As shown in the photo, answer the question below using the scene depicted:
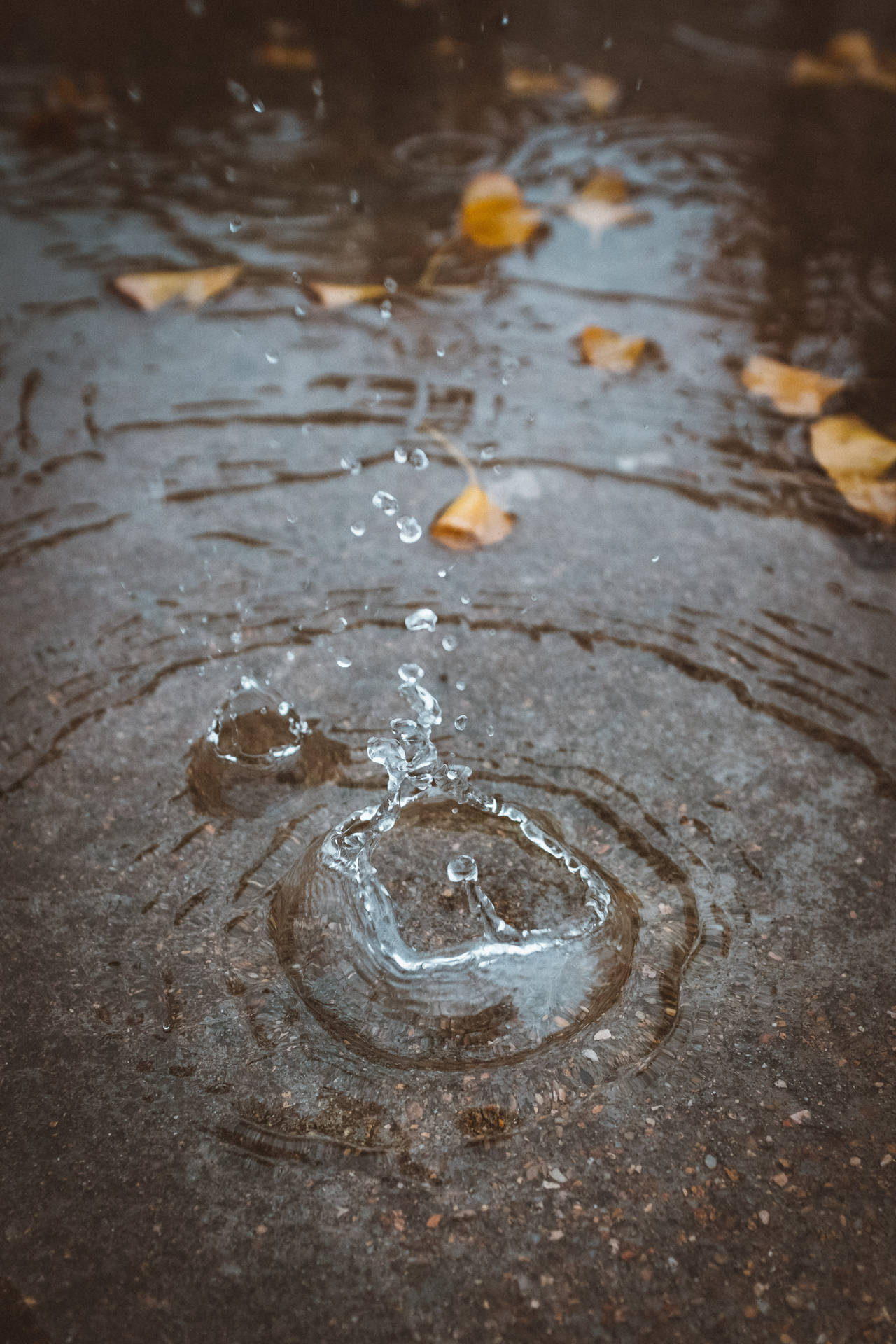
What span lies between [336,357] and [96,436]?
53cm

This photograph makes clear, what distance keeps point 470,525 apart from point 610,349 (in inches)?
26.8

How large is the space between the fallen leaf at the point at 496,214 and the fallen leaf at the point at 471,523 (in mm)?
1034

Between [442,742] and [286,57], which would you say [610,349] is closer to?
[442,742]

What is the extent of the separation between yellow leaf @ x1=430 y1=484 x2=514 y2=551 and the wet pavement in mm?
38

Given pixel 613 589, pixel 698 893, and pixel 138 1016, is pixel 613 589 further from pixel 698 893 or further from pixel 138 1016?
pixel 138 1016

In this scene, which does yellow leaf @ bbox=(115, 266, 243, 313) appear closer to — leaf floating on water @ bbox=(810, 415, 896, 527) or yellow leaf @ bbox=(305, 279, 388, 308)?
yellow leaf @ bbox=(305, 279, 388, 308)

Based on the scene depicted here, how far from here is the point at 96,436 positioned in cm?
179

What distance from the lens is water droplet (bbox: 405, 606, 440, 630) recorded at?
4.77 feet

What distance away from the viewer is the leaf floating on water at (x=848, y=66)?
9.96ft

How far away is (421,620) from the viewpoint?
1464mm

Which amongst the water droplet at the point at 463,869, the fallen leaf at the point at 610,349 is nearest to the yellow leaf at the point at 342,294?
the fallen leaf at the point at 610,349

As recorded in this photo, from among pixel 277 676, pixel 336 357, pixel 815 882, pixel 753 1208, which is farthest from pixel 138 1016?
pixel 336 357

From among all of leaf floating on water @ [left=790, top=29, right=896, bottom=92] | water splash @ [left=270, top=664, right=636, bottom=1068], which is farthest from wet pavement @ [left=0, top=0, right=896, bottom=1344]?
leaf floating on water @ [left=790, top=29, right=896, bottom=92]

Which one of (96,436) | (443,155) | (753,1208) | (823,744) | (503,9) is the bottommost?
(753,1208)
